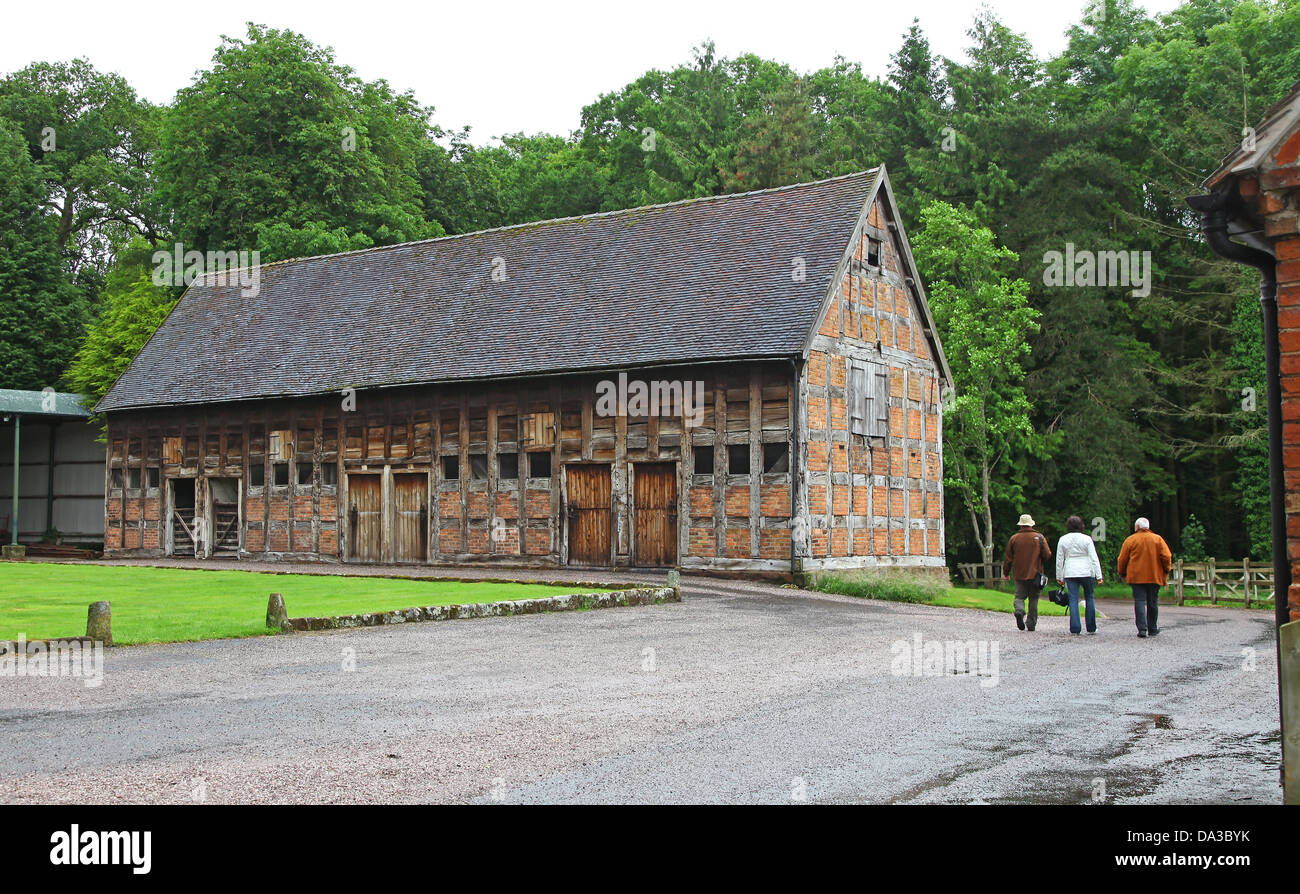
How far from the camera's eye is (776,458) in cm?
2666

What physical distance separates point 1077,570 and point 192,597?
44.9ft

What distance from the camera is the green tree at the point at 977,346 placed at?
132 feet

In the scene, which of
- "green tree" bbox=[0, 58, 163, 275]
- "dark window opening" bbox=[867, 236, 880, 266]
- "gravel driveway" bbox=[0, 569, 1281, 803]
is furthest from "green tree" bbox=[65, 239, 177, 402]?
"gravel driveway" bbox=[0, 569, 1281, 803]

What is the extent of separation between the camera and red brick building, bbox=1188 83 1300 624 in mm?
7391

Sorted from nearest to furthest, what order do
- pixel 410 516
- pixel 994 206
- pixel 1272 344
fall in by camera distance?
pixel 1272 344, pixel 410 516, pixel 994 206

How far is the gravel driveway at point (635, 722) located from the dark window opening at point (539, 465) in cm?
1354

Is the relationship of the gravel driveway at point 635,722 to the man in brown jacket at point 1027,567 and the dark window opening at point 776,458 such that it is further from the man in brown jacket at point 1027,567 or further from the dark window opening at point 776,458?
the dark window opening at point 776,458

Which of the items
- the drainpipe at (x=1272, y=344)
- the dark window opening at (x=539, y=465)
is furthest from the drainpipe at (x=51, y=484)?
the drainpipe at (x=1272, y=344)

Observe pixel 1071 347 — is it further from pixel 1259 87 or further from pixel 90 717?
pixel 90 717

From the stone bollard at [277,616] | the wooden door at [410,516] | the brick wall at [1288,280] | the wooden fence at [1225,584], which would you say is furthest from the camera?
the wooden fence at [1225,584]

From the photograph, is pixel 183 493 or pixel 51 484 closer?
pixel 183 493

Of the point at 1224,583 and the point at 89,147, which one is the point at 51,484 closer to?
the point at 89,147

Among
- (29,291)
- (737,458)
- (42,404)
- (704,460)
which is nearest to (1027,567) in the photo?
(737,458)

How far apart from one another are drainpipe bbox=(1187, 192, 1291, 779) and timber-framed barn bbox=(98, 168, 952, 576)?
17.5 m
